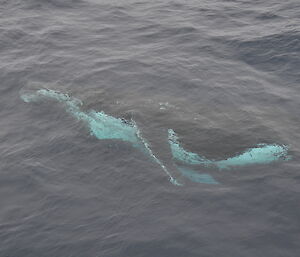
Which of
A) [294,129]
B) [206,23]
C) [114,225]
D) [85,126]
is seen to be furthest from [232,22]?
[114,225]

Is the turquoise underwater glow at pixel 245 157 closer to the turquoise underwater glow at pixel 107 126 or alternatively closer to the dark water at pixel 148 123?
the dark water at pixel 148 123

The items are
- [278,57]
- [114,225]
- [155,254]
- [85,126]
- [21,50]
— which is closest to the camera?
[155,254]

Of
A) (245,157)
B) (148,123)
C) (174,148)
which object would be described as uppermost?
(148,123)

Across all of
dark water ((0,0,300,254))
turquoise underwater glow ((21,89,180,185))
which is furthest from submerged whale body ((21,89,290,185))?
dark water ((0,0,300,254))

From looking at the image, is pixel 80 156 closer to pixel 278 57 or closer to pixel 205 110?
pixel 205 110

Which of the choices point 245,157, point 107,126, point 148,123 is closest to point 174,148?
point 148,123

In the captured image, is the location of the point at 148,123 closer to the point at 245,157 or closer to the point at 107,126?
the point at 107,126

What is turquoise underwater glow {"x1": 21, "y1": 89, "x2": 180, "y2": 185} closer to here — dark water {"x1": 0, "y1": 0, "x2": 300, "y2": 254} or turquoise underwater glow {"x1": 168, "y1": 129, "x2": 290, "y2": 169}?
dark water {"x1": 0, "y1": 0, "x2": 300, "y2": 254}
